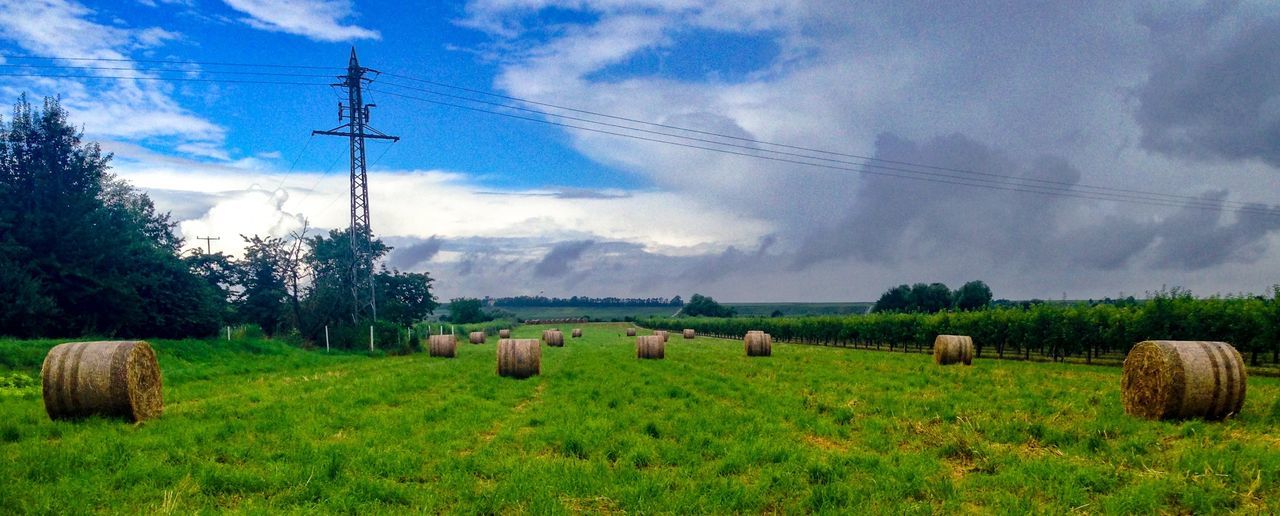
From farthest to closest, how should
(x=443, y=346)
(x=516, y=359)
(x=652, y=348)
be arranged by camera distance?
(x=443, y=346) → (x=652, y=348) → (x=516, y=359)

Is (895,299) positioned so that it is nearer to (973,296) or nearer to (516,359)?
(973,296)

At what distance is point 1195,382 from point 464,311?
121 meters

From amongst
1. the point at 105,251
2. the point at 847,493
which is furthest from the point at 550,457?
Answer: the point at 105,251

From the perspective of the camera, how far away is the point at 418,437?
1193 cm

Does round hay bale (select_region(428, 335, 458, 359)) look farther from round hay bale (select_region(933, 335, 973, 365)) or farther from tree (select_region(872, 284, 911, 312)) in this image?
tree (select_region(872, 284, 911, 312))

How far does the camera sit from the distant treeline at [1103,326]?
107 ft

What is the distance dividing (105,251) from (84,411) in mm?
24853

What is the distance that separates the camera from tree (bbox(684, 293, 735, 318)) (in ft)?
626

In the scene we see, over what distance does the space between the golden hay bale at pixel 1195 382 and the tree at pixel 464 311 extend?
11918 cm

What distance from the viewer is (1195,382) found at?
43.5ft

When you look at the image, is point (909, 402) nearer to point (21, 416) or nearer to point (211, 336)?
point (21, 416)

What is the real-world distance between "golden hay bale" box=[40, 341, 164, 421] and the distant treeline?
136 ft

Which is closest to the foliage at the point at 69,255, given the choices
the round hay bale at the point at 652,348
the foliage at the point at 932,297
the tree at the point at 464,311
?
the round hay bale at the point at 652,348

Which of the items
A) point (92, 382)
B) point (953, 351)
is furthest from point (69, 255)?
point (953, 351)
